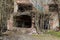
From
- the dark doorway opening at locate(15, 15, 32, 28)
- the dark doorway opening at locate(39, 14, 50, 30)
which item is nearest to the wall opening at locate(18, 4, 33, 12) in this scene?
the dark doorway opening at locate(15, 15, 32, 28)

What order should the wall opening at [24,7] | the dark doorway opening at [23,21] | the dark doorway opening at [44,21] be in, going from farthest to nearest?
the dark doorway opening at [23,21]
the wall opening at [24,7]
the dark doorway opening at [44,21]

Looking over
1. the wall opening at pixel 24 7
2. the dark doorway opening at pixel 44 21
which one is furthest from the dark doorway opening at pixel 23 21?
the dark doorway opening at pixel 44 21

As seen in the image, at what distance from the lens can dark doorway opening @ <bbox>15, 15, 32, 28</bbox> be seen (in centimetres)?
3141

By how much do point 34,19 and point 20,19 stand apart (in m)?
3.94

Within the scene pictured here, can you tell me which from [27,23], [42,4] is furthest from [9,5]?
[27,23]

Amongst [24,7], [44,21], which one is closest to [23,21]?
[24,7]

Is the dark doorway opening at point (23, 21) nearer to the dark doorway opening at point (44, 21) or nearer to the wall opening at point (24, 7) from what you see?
the wall opening at point (24, 7)

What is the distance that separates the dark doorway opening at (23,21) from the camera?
31.4m

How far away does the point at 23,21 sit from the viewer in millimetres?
32094

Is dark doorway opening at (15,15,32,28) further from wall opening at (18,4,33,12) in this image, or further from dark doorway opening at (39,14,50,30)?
dark doorway opening at (39,14,50,30)

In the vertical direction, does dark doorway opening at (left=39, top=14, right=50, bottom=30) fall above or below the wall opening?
below

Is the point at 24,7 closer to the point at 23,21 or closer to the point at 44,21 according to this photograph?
the point at 23,21

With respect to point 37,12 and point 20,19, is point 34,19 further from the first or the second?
point 20,19

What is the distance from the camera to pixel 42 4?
29.3 m
